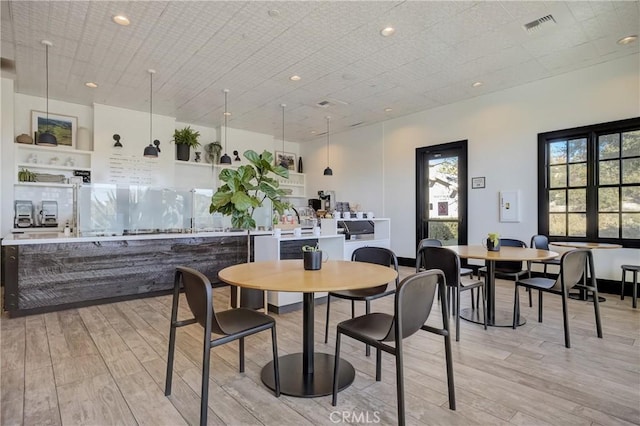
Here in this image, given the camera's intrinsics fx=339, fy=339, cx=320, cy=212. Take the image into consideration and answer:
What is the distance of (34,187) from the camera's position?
6102 millimetres

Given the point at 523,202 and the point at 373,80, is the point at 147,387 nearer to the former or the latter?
the point at 373,80

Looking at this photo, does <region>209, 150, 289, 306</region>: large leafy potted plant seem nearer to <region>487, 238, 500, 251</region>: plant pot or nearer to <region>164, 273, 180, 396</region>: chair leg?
<region>164, 273, 180, 396</region>: chair leg

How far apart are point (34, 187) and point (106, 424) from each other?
6.00 metres

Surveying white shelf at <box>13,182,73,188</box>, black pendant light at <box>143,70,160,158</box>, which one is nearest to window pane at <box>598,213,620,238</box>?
black pendant light at <box>143,70,160,158</box>

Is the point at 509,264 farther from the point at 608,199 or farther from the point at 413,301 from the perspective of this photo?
the point at 413,301

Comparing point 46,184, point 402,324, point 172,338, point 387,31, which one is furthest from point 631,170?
point 46,184

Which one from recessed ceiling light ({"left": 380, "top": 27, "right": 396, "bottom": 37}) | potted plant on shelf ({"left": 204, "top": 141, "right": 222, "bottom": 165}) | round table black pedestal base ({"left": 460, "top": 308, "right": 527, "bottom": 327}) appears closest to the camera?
round table black pedestal base ({"left": 460, "top": 308, "right": 527, "bottom": 327})

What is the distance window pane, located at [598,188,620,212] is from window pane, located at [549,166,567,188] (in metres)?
0.48

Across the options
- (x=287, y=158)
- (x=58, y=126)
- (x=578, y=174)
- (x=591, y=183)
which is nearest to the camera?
(x=591, y=183)

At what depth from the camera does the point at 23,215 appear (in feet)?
18.9

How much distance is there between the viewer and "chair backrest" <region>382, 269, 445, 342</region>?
1.70m

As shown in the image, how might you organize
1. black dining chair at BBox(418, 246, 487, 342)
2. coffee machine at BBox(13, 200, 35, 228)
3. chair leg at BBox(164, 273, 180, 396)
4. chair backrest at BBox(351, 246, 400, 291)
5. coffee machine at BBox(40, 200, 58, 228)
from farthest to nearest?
1. coffee machine at BBox(40, 200, 58, 228)
2. coffee machine at BBox(13, 200, 35, 228)
3. black dining chair at BBox(418, 246, 487, 342)
4. chair backrest at BBox(351, 246, 400, 291)
5. chair leg at BBox(164, 273, 180, 396)

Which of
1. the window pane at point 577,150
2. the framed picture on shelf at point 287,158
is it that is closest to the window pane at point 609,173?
the window pane at point 577,150

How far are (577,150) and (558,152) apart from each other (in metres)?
0.24
